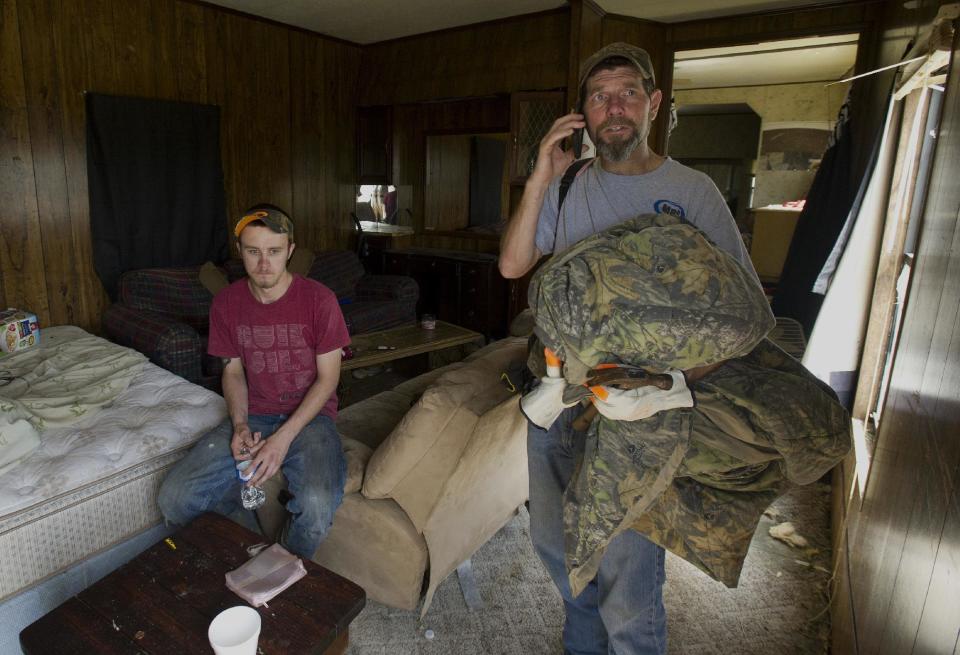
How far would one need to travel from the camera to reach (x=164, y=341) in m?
3.04

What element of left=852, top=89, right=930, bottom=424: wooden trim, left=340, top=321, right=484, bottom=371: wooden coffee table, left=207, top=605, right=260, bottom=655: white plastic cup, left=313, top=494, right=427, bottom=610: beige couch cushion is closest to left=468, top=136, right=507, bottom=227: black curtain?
left=340, top=321, right=484, bottom=371: wooden coffee table

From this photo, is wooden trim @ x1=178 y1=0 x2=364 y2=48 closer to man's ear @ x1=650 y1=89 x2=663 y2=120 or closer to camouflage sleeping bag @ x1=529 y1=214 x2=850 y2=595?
man's ear @ x1=650 y1=89 x2=663 y2=120

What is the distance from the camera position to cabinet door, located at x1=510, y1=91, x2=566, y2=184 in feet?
14.1

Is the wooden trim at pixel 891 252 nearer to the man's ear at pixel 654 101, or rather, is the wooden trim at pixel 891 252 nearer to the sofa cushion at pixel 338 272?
the man's ear at pixel 654 101

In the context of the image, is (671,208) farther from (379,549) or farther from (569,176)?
(379,549)

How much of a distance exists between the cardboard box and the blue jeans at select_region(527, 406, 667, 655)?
9.14 ft

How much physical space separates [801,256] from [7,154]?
4.40 m

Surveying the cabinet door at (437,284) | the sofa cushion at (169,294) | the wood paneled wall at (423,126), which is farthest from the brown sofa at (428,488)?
the wood paneled wall at (423,126)

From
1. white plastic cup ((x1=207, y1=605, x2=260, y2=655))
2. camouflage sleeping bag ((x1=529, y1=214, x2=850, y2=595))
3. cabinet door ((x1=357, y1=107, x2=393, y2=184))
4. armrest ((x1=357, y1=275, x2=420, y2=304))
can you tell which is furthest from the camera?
cabinet door ((x1=357, y1=107, x2=393, y2=184))

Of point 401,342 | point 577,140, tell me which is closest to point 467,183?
point 401,342

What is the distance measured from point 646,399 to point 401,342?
2.54 metres

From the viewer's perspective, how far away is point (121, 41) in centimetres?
374

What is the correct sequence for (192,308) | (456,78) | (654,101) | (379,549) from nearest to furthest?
(654,101), (379,549), (192,308), (456,78)

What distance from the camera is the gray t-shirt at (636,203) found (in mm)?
1221
